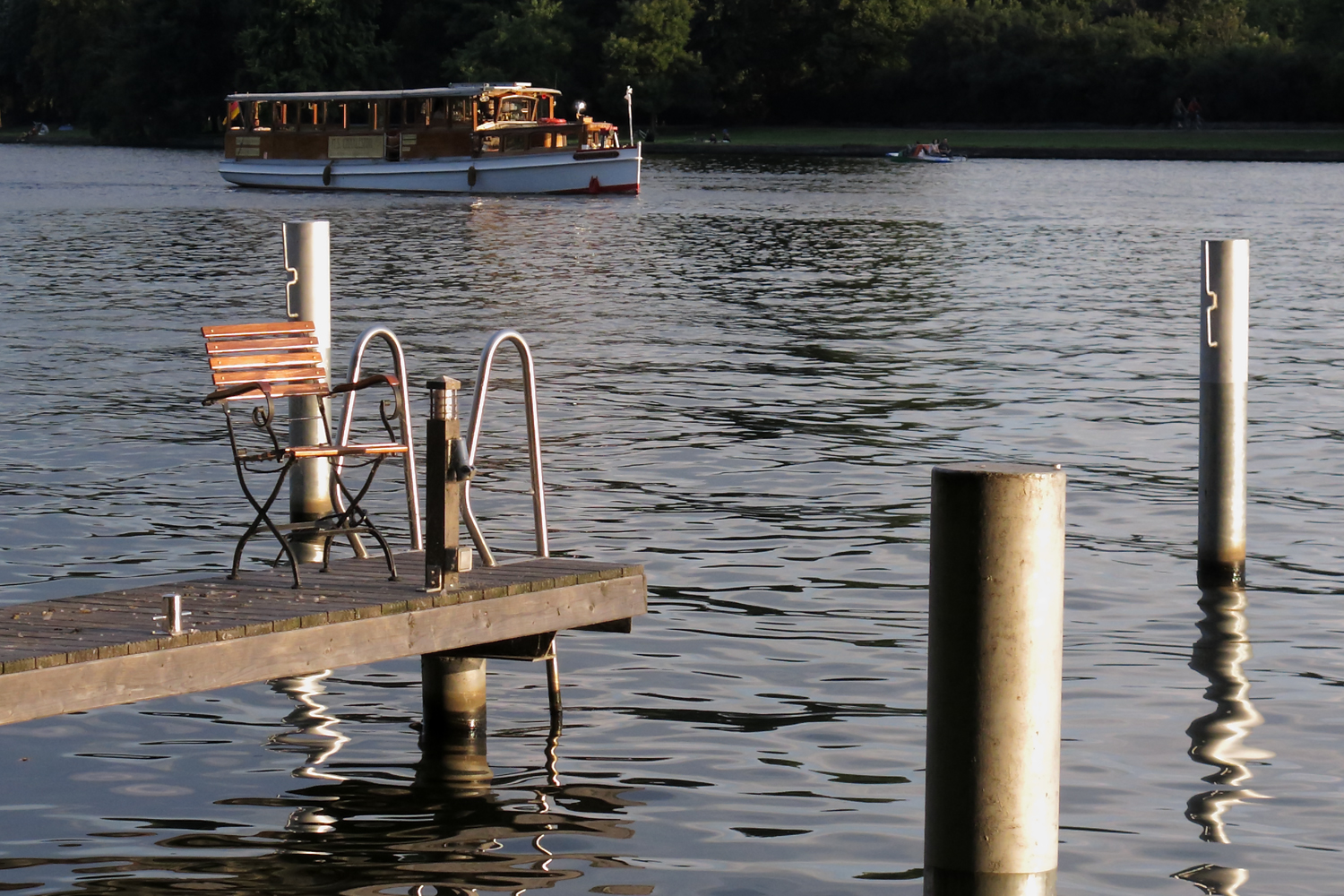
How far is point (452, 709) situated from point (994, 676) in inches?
133

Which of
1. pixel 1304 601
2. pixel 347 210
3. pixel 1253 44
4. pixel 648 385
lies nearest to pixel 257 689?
pixel 1304 601

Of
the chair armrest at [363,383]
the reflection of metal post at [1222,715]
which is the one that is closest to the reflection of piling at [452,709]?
the chair armrest at [363,383]

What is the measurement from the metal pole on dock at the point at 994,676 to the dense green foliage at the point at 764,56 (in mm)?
93599

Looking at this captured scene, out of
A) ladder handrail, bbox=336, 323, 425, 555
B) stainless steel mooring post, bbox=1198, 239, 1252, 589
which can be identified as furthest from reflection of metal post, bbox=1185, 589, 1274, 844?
ladder handrail, bbox=336, 323, 425, 555

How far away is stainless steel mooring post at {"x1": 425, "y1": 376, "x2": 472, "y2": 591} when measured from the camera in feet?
23.8

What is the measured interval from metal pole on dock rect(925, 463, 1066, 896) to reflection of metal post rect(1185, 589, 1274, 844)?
2.14 meters

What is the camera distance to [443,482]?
729 centimetres

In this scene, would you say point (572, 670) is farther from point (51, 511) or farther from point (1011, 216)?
point (1011, 216)

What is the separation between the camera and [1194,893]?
6602 millimetres

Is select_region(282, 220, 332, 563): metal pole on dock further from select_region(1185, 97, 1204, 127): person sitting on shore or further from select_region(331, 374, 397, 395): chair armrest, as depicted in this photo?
select_region(1185, 97, 1204, 127): person sitting on shore

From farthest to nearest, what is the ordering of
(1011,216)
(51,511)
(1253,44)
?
(1253,44) < (1011,216) < (51,511)

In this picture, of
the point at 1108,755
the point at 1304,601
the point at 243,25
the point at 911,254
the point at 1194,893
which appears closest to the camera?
the point at 1194,893

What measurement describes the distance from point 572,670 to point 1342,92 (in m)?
90.3

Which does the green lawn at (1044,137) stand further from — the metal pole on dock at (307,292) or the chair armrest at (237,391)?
the chair armrest at (237,391)
